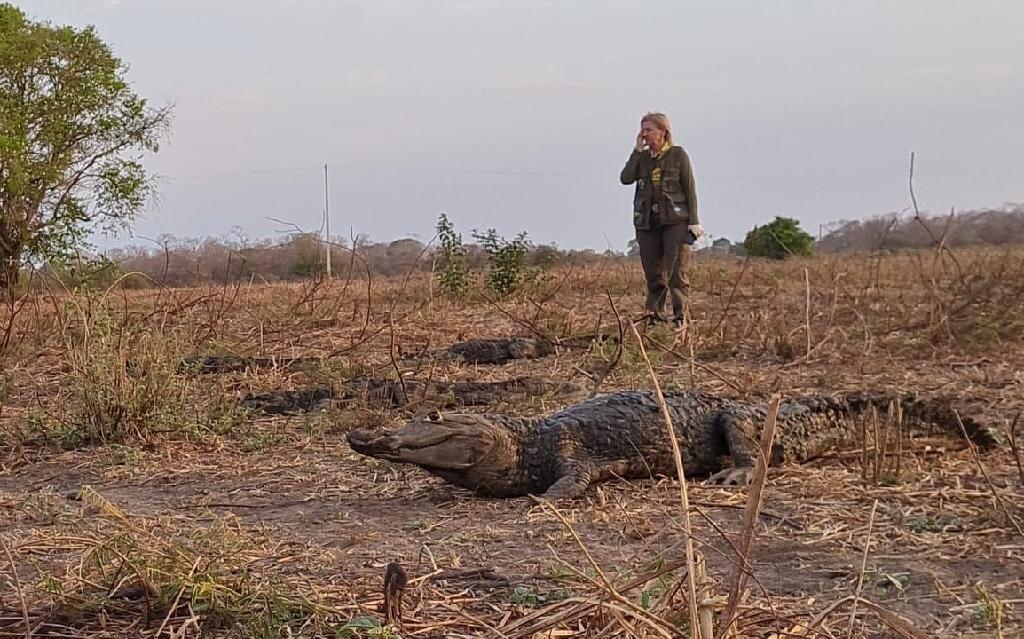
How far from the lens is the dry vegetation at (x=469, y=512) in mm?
2500

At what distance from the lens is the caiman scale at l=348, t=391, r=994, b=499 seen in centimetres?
448

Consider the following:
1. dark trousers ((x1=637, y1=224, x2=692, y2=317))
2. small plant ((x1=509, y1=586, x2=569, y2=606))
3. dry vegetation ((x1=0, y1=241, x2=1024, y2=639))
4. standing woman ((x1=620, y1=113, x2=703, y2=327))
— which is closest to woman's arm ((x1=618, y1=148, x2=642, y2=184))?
standing woman ((x1=620, y1=113, x2=703, y2=327))

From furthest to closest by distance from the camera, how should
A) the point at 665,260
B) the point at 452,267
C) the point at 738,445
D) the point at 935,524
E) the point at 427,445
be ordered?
1. the point at 452,267
2. the point at 665,260
3. the point at 738,445
4. the point at 427,445
5. the point at 935,524

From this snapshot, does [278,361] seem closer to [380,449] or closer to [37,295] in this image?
[37,295]

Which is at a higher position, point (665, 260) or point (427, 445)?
point (665, 260)

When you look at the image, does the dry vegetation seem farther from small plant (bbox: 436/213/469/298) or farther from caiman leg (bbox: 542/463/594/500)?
small plant (bbox: 436/213/469/298)

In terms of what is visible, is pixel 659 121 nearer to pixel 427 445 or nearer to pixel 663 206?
pixel 663 206

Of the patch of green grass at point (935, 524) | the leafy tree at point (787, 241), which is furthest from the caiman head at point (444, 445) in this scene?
the leafy tree at point (787, 241)

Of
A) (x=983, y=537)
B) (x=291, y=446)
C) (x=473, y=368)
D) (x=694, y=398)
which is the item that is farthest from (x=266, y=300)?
(x=983, y=537)

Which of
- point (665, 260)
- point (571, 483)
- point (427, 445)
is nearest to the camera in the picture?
point (427, 445)

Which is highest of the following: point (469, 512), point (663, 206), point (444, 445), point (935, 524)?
point (663, 206)

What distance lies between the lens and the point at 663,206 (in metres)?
9.10

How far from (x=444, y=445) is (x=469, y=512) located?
36 centimetres

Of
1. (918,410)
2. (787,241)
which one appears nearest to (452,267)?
(918,410)
